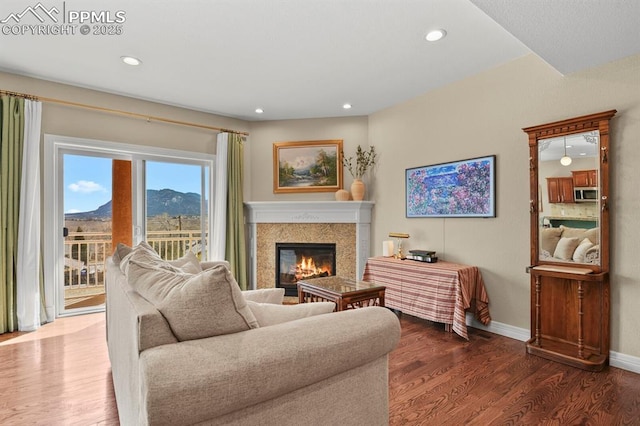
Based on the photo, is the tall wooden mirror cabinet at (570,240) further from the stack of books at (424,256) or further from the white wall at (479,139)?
the stack of books at (424,256)

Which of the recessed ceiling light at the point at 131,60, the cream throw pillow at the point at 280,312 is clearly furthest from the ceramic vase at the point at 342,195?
the cream throw pillow at the point at 280,312

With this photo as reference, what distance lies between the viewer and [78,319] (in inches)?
141

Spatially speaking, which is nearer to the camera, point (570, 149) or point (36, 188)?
point (570, 149)

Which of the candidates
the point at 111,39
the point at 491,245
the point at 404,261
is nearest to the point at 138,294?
the point at 111,39

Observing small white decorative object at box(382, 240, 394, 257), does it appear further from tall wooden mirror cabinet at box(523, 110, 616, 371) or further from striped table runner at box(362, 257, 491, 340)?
tall wooden mirror cabinet at box(523, 110, 616, 371)

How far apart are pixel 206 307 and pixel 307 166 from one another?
12.2 feet

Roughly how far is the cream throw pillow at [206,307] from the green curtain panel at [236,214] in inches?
132

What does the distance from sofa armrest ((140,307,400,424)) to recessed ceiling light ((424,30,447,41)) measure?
88.5 inches

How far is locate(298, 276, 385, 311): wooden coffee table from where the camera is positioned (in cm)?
251

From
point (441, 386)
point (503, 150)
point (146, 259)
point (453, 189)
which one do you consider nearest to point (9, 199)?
point (146, 259)

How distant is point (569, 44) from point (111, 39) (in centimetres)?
342

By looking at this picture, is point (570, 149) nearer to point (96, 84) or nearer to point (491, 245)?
point (491, 245)

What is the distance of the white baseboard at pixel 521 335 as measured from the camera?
2.36 m

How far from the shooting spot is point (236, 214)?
4625 mm
